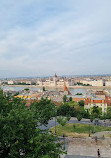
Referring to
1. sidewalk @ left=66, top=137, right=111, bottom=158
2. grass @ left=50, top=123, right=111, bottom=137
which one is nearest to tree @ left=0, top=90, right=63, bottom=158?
sidewalk @ left=66, top=137, right=111, bottom=158

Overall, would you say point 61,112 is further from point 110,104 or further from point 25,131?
point 25,131

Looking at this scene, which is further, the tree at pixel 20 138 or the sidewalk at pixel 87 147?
the sidewalk at pixel 87 147

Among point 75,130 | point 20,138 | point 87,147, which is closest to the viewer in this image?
point 20,138

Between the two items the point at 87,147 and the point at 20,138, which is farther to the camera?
the point at 87,147

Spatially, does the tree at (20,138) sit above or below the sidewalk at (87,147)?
above

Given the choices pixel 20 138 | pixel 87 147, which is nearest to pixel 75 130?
pixel 87 147

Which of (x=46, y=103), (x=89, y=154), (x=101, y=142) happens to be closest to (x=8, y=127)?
(x=46, y=103)

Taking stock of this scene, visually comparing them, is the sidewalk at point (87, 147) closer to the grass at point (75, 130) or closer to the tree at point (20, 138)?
the grass at point (75, 130)

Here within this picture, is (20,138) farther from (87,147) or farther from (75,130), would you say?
(75,130)

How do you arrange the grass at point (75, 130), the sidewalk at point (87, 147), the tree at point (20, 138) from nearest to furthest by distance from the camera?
the tree at point (20, 138)
the sidewalk at point (87, 147)
the grass at point (75, 130)

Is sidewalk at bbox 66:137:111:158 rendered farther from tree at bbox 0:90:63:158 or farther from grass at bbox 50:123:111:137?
tree at bbox 0:90:63:158

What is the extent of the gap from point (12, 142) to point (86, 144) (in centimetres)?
646

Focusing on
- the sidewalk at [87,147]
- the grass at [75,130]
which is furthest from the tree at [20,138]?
the grass at [75,130]

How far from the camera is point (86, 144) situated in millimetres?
9492
